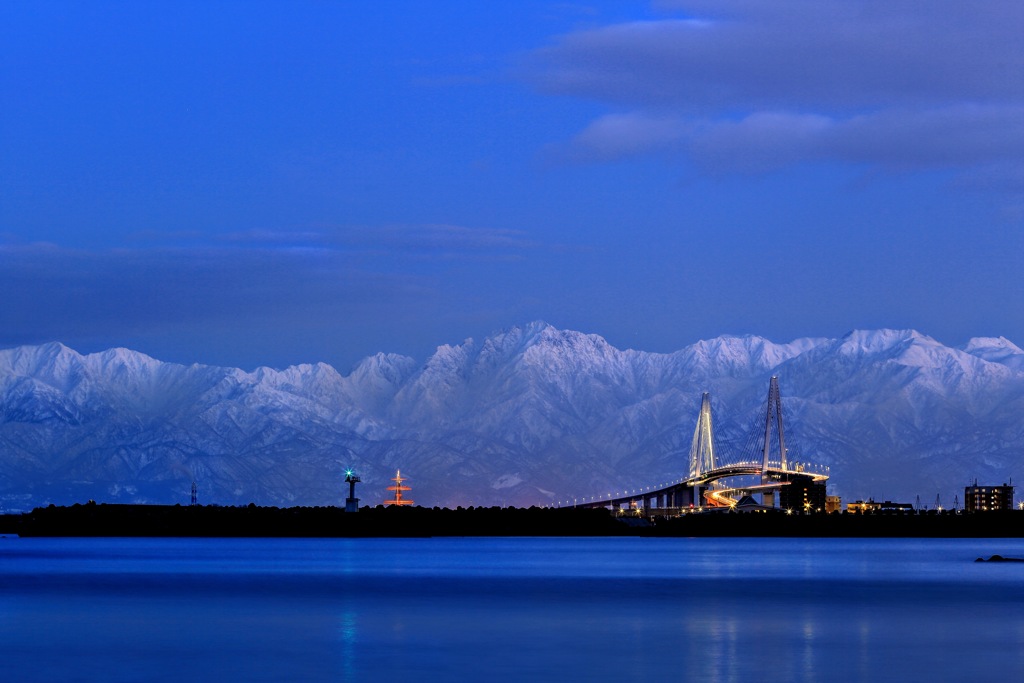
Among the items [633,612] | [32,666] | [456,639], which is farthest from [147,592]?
[32,666]

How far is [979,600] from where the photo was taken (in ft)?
224

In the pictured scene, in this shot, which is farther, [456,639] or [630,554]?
[630,554]

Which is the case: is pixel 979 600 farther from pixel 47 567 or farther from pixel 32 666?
pixel 47 567

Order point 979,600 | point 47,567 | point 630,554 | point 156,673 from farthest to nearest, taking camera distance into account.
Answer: point 630,554 → point 47,567 → point 979,600 → point 156,673

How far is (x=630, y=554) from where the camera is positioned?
14188 cm

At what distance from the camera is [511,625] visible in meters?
55.2

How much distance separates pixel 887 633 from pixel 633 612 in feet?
38.3

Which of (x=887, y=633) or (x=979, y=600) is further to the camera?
(x=979, y=600)

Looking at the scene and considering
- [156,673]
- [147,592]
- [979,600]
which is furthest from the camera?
[147,592]

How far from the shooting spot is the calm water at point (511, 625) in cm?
4100

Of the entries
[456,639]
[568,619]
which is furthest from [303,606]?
[456,639]

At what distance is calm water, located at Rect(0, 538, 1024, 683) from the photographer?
135 feet

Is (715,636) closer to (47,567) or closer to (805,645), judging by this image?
(805,645)

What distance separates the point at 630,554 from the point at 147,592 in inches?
2808
